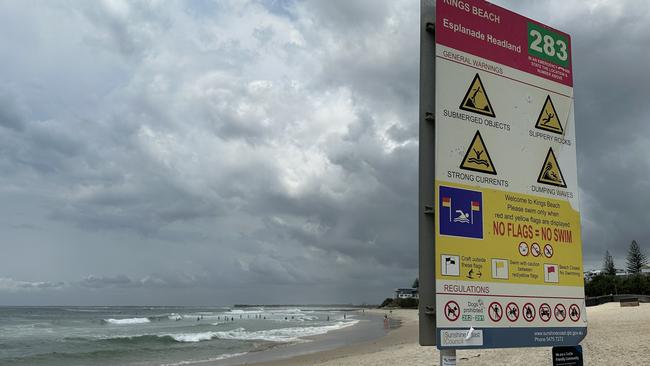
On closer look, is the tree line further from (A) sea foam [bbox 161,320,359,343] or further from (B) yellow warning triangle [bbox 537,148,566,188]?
(B) yellow warning triangle [bbox 537,148,566,188]

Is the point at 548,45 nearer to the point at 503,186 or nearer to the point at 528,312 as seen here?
the point at 503,186

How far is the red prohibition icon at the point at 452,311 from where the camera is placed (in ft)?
11.3

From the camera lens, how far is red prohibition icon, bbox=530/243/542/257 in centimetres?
399

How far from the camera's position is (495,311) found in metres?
3.72

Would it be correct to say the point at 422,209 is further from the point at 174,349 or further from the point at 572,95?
the point at 174,349

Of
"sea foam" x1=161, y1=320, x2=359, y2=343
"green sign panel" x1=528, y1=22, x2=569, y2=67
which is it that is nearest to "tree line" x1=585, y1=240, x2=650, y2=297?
"sea foam" x1=161, y1=320, x2=359, y2=343

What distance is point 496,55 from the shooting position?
410 cm

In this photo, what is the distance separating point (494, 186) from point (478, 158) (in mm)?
244

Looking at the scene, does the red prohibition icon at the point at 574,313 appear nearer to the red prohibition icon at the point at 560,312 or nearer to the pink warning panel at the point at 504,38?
the red prohibition icon at the point at 560,312

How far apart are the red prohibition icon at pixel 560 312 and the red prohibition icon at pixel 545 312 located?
73 millimetres

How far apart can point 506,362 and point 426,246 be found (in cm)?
1096

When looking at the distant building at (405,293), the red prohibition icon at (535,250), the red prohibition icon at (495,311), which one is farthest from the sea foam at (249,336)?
the distant building at (405,293)

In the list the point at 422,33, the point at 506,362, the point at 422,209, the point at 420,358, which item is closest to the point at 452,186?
the point at 422,209

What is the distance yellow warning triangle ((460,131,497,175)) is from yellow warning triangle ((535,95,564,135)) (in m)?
0.69
